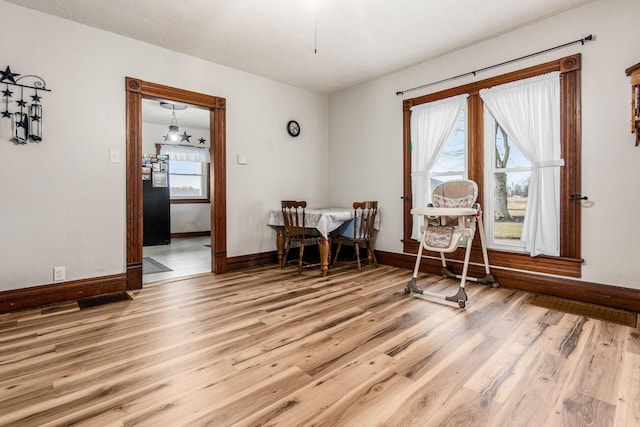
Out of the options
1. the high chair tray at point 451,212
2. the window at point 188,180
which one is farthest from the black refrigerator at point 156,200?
the high chair tray at point 451,212

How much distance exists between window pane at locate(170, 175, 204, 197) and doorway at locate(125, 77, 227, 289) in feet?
13.8

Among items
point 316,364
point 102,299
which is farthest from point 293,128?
point 316,364

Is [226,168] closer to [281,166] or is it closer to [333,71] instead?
[281,166]

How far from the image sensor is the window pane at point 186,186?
769cm

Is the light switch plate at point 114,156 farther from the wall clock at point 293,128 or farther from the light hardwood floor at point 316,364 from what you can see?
the wall clock at point 293,128

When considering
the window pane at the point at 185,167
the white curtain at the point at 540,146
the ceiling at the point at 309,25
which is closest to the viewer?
the ceiling at the point at 309,25

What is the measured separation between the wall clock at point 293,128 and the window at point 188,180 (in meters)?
4.06

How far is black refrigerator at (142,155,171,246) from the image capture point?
6.39 meters

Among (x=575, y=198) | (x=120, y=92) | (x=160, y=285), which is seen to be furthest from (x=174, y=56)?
(x=575, y=198)

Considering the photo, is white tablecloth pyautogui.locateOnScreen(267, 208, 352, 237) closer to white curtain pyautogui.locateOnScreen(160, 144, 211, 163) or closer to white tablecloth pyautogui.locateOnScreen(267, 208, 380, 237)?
white tablecloth pyautogui.locateOnScreen(267, 208, 380, 237)

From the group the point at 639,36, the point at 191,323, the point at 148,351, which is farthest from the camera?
the point at 639,36

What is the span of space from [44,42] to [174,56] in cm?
114

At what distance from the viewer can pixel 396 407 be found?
144 cm

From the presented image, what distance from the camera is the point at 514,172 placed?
3.36 meters
